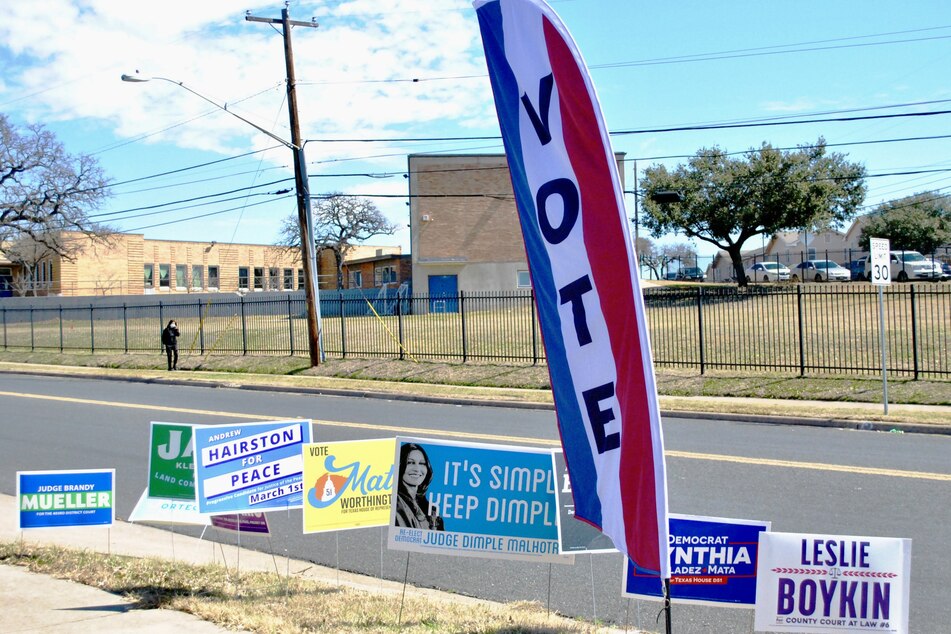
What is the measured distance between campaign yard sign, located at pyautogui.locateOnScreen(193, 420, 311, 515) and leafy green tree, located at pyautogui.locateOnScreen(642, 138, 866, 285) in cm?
3111

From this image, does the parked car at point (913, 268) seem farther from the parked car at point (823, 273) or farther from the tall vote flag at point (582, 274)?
the tall vote flag at point (582, 274)

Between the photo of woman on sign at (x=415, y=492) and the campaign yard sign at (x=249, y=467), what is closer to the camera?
the photo of woman on sign at (x=415, y=492)

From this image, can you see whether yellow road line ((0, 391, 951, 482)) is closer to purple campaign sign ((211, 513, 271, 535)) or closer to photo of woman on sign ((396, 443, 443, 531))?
purple campaign sign ((211, 513, 271, 535))

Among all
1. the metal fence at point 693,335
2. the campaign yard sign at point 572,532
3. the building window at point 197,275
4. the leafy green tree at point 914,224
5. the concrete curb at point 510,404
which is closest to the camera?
the campaign yard sign at point 572,532

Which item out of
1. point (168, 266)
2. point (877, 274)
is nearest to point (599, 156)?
point (877, 274)

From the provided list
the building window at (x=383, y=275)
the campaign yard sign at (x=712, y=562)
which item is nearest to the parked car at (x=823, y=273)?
the building window at (x=383, y=275)

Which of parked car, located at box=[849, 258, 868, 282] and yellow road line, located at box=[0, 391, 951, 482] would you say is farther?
parked car, located at box=[849, 258, 868, 282]

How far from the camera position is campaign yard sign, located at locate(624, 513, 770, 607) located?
4.44 m

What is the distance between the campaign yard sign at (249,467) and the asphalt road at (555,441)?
967 mm

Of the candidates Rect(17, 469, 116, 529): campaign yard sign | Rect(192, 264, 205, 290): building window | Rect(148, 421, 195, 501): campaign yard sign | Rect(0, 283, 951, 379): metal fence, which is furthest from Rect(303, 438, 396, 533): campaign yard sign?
Rect(192, 264, 205, 290): building window

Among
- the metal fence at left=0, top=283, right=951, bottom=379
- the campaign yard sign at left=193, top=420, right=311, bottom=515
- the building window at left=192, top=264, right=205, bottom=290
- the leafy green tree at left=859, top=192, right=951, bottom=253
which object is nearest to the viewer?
the campaign yard sign at left=193, top=420, right=311, bottom=515

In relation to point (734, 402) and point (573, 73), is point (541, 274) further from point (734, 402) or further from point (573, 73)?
point (734, 402)

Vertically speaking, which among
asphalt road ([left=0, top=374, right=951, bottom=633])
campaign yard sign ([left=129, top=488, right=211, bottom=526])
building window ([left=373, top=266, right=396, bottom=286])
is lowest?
asphalt road ([left=0, top=374, right=951, bottom=633])

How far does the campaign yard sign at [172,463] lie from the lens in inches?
253
